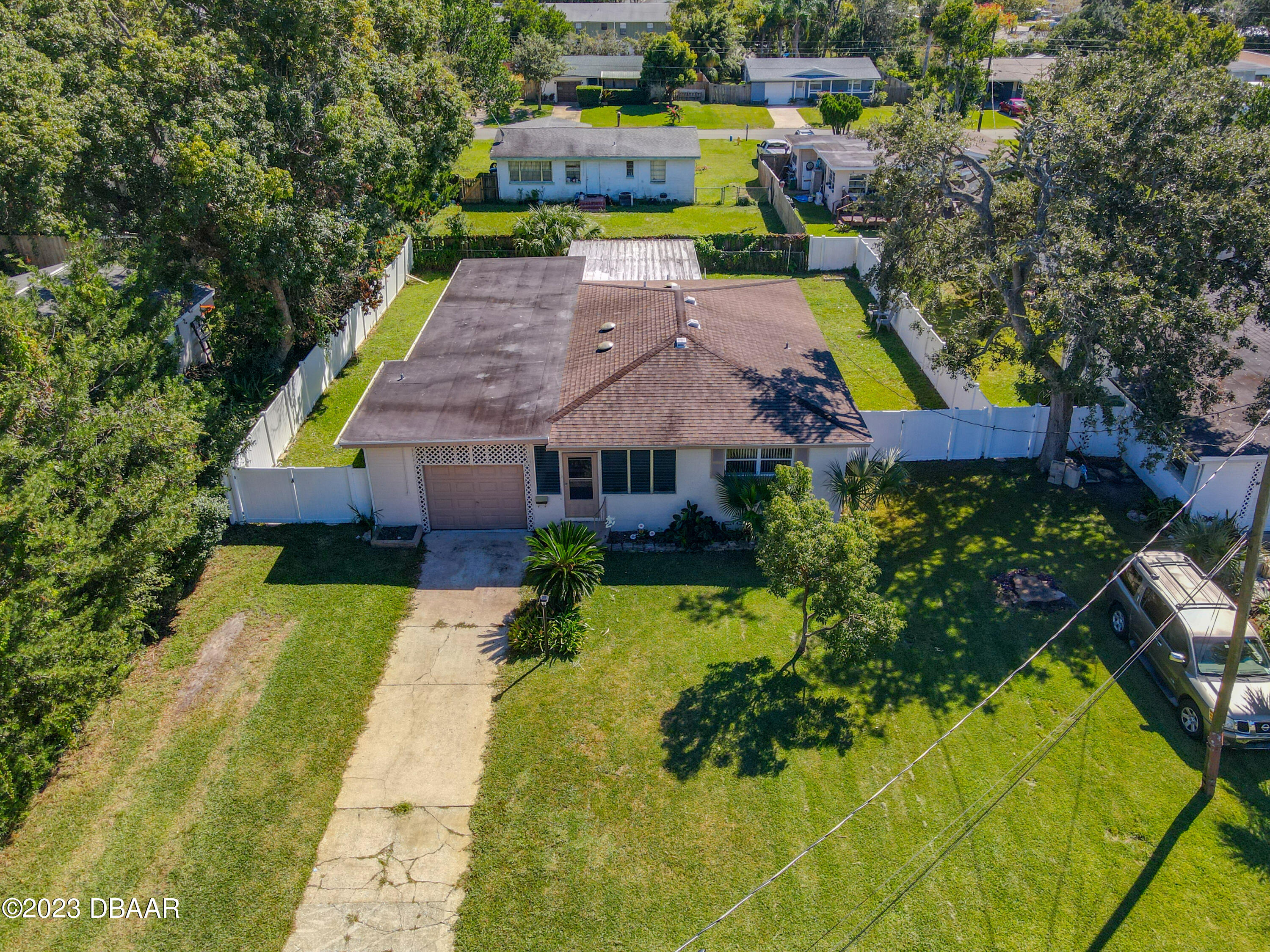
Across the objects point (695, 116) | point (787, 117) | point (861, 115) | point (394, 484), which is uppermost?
point (861, 115)

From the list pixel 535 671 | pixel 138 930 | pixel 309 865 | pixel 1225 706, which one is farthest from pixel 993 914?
pixel 138 930

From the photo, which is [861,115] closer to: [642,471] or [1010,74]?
[1010,74]

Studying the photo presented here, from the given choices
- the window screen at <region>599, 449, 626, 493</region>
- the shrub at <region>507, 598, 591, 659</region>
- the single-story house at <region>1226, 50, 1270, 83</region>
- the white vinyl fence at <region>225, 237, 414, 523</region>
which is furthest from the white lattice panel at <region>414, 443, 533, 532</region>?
the single-story house at <region>1226, 50, 1270, 83</region>

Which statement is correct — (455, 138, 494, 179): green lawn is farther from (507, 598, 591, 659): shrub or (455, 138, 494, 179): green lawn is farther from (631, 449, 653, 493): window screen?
(507, 598, 591, 659): shrub

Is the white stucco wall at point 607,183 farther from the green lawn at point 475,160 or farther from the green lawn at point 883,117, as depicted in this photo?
the green lawn at point 883,117

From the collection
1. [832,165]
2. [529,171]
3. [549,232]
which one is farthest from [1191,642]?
[529,171]

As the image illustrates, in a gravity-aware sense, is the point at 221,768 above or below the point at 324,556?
below

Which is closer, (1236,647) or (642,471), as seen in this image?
(1236,647)
